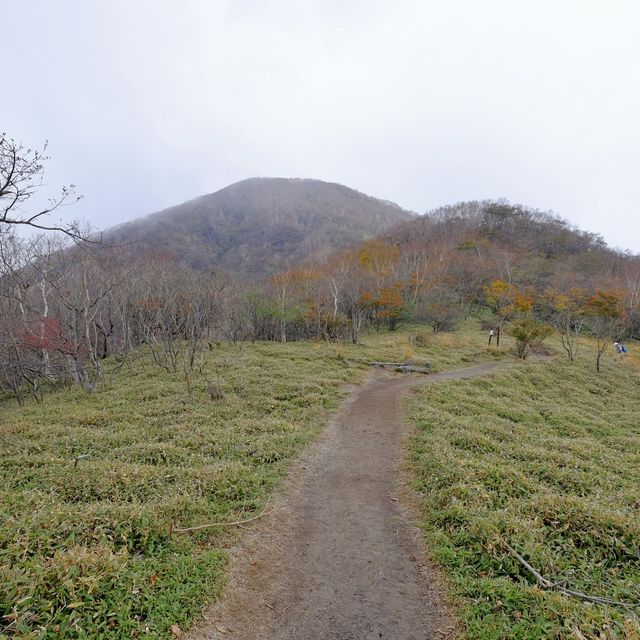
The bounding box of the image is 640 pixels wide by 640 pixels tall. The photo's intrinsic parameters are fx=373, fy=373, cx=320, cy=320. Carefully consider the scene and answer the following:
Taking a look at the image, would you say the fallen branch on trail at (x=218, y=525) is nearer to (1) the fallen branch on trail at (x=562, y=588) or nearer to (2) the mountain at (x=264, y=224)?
(1) the fallen branch on trail at (x=562, y=588)

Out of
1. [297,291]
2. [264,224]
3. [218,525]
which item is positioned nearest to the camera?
[218,525]

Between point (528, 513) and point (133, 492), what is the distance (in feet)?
23.8

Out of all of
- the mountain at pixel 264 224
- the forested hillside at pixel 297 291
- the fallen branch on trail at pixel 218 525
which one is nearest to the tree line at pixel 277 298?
the forested hillside at pixel 297 291

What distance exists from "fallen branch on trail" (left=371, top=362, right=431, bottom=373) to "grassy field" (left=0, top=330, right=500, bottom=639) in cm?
533

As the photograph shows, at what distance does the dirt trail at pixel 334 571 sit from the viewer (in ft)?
14.6

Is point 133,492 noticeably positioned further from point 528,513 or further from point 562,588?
point 528,513

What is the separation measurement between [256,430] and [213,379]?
23.7ft

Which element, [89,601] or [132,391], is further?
[132,391]

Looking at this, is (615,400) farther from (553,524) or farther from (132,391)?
(132,391)

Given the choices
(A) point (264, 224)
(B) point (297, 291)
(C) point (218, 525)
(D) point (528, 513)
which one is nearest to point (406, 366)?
(D) point (528, 513)

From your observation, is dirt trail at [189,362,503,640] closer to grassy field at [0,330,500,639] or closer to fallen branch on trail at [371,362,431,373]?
grassy field at [0,330,500,639]

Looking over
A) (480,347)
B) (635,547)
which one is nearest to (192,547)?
(635,547)

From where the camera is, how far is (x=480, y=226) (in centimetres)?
8050

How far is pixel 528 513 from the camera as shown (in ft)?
21.3
